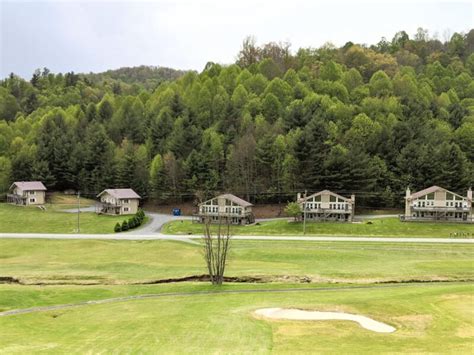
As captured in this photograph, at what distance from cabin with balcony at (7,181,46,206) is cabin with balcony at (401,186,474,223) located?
76.0m

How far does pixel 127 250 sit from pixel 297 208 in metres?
31.7

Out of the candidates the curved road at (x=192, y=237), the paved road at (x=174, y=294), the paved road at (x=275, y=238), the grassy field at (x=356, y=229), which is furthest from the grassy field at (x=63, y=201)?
the paved road at (x=174, y=294)

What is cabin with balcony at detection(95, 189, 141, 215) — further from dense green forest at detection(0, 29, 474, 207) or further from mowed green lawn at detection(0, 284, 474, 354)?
mowed green lawn at detection(0, 284, 474, 354)

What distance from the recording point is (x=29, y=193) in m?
110

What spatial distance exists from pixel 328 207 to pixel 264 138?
25.0 m

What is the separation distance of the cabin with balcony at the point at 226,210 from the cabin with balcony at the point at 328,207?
9740 mm

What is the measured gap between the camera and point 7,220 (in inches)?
3735

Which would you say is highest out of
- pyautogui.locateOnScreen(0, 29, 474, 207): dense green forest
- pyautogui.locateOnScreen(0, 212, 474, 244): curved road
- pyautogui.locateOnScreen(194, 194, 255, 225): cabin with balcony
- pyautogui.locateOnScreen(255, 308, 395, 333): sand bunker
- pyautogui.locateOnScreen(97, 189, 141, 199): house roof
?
pyautogui.locateOnScreen(0, 29, 474, 207): dense green forest

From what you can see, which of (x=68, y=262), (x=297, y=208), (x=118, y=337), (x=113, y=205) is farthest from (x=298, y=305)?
(x=113, y=205)

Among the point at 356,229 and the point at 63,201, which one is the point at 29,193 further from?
the point at 356,229

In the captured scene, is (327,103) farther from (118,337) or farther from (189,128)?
(118,337)

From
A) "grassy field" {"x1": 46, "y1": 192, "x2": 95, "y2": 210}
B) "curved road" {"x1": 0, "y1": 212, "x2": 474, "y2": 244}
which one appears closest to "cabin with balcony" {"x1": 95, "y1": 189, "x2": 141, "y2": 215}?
"grassy field" {"x1": 46, "y1": 192, "x2": 95, "y2": 210}

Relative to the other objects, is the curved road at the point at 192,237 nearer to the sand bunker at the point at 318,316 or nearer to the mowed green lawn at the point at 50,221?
the mowed green lawn at the point at 50,221

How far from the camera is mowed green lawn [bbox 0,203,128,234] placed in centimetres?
8694
